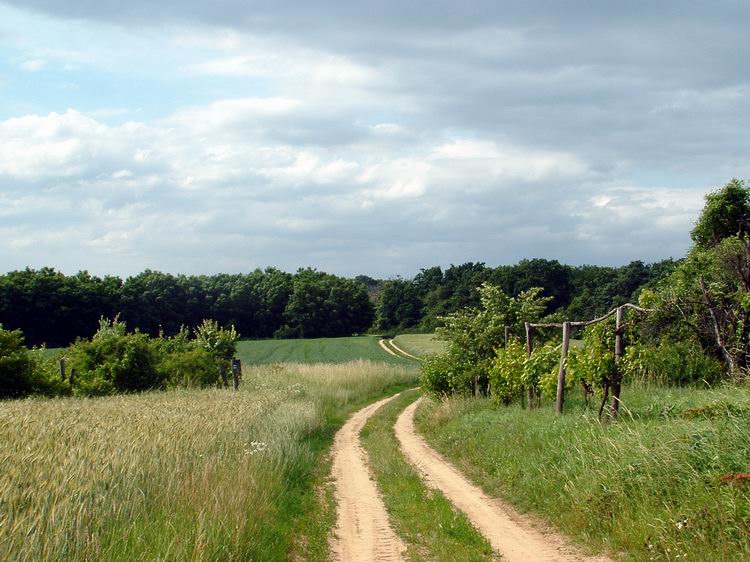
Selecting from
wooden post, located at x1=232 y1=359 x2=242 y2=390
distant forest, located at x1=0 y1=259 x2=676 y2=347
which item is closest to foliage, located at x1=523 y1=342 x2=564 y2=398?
wooden post, located at x1=232 y1=359 x2=242 y2=390

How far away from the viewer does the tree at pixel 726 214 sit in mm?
33000

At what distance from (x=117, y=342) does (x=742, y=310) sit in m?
23.7

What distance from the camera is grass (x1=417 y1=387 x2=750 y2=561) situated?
834 centimetres

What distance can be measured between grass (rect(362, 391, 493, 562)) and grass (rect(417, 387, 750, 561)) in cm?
132

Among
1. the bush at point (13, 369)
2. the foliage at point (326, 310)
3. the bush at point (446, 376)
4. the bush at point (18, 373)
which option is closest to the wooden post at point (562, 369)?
the bush at point (446, 376)

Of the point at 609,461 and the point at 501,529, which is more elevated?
the point at 609,461

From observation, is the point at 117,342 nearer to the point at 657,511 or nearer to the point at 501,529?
the point at 501,529

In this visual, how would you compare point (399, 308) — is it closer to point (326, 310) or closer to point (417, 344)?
point (326, 310)

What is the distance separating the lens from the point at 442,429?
2169 centimetres

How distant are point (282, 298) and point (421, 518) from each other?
359 ft

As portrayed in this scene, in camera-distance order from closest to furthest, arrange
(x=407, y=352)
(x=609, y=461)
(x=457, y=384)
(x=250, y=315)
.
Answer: (x=609, y=461) → (x=457, y=384) → (x=407, y=352) → (x=250, y=315)

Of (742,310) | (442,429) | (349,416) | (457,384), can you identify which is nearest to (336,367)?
(349,416)

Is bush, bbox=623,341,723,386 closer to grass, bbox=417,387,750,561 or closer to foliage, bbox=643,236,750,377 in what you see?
foliage, bbox=643,236,750,377

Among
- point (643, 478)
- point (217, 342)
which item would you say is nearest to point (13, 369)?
point (217, 342)
